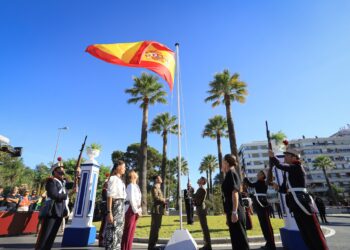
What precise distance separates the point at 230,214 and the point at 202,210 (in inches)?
86.6

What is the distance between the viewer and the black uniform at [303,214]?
11.3 feet

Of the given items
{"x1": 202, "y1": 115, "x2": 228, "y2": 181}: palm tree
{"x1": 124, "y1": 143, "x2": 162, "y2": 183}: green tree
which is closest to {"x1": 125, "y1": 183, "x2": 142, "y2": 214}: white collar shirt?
{"x1": 202, "y1": 115, "x2": 228, "y2": 181}: palm tree

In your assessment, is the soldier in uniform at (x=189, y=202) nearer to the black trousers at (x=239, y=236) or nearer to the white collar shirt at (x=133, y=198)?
the white collar shirt at (x=133, y=198)

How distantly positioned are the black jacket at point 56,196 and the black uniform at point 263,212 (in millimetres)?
4231

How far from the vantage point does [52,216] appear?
392 centimetres

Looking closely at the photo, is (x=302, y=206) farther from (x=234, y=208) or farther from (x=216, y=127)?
(x=216, y=127)

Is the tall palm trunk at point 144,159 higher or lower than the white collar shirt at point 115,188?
higher

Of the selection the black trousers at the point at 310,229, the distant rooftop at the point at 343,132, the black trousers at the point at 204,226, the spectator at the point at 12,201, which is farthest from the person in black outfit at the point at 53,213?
the distant rooftop at the point at 343,132

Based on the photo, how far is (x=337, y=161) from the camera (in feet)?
220

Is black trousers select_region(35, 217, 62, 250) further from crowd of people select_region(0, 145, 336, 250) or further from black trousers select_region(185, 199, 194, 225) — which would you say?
black trousers select_region(185, 199, 194, 225)

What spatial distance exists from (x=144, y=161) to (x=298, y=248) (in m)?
16.2

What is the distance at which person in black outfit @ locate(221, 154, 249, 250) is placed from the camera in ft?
11.9

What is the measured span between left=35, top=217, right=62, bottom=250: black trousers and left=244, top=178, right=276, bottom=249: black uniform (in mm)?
4402

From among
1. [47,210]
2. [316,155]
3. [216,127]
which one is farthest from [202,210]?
[316,155]
